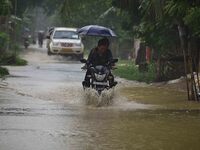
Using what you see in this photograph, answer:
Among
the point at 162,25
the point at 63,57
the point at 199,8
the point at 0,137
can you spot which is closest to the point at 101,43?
the point at 199,8

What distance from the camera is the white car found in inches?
1409

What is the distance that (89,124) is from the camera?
9422mm

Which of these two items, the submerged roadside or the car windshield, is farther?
the car windshield

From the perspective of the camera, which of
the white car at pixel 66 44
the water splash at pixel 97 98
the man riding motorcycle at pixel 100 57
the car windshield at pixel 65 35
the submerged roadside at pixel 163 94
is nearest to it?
the water splash at pixel 97 98

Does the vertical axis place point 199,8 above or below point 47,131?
above

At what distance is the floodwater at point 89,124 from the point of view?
7703 millimetres

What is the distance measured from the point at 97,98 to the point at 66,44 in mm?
23213

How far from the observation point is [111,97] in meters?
13.1

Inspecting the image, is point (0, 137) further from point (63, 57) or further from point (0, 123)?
point (63, 57)

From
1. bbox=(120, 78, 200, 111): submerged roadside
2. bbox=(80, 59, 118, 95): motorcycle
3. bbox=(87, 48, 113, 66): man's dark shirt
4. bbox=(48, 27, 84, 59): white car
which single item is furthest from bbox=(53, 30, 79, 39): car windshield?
bbox=(80, 59, 118, 95): motorcycle

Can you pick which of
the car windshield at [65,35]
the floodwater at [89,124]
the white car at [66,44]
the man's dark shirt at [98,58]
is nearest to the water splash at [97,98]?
the floodwater at [89,124]

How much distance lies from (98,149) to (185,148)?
1203mm

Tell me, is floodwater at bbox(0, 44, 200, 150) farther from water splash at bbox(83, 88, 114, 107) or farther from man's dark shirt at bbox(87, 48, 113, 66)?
man's dark shirt at bbox(87, 48, 113, 66)

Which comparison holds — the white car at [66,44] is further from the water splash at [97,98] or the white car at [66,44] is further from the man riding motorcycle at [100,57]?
the water splash at [97,98]
